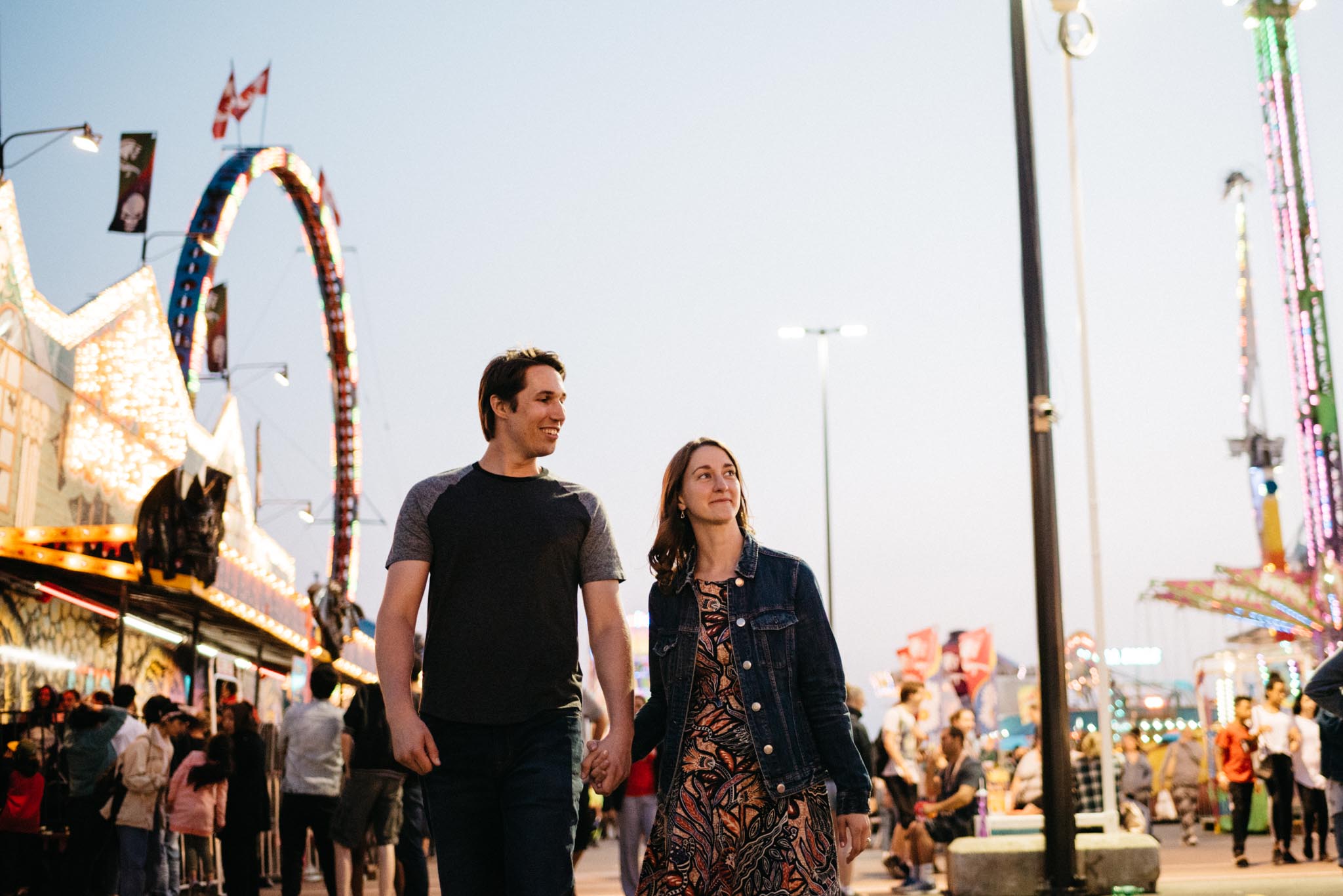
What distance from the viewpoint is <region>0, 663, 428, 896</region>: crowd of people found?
10.4 meters

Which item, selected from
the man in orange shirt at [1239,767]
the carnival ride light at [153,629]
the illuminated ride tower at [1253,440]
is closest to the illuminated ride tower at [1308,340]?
the illuminated ride tower at [1253,440]

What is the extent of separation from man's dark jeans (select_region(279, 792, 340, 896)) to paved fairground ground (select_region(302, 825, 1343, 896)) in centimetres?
346

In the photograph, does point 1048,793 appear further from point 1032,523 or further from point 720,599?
point 720,599

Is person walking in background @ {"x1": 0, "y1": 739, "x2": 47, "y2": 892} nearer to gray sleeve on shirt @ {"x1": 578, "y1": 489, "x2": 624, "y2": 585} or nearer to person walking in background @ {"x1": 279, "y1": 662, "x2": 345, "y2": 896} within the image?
person walking in background @ {"x1": 279, "y1": 662, "x2": 345, "y2": 896}

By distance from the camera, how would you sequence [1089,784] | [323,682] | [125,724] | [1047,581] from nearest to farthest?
[1047,581] < [323,682] < [125,724] < [1089,784]

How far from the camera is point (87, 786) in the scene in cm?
1204

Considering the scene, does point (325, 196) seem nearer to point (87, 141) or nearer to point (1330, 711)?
point (87, 141)

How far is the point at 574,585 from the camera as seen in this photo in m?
4.49

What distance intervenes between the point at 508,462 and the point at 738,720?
1.03 meters

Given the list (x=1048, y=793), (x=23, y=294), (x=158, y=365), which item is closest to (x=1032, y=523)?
(x=1048, y=793)

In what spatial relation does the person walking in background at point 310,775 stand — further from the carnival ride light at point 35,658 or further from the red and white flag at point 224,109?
the red and white flag at point 224,109

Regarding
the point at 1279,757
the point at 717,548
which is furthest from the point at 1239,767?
the point at 717,548

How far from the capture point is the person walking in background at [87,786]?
473 inches

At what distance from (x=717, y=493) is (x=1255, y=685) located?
34.0 meters
